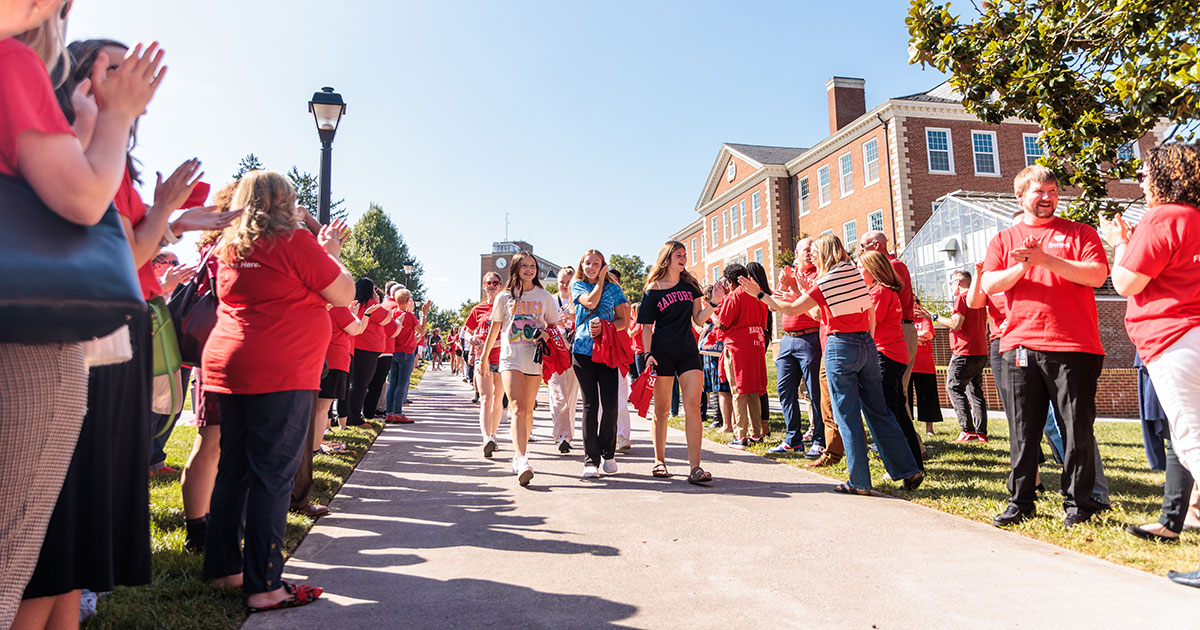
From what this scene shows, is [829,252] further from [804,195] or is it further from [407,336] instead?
[804,195]

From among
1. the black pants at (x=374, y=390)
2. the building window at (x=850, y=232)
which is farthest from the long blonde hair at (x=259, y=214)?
the building window at (x=850, y=232)

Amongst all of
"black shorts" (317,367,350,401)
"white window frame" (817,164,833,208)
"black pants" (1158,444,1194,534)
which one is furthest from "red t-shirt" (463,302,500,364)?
"white window frame" (817,164,833,208)

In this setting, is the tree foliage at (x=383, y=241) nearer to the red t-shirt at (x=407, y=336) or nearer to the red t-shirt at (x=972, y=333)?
the red t-shirt at (x=407, y=336)

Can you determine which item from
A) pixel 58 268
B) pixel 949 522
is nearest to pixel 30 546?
pixel 58 268

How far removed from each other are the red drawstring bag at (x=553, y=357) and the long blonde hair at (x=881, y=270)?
287cm

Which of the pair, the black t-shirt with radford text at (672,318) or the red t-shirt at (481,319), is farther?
the red t-shirt at (481,319)

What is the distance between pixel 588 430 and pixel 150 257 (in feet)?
14.0

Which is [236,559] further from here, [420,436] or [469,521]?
[420,436]

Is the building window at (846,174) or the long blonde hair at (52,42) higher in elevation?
the building window at (846,174)

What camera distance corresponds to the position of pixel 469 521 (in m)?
4.58

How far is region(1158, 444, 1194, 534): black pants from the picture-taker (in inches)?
150

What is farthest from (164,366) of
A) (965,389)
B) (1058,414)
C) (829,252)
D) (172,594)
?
(965,389)

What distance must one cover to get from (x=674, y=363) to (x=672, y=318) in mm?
399

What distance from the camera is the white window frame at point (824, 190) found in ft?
114
